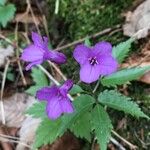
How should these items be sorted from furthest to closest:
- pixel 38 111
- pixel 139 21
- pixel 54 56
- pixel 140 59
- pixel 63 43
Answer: pixel 63 43
pixel 139 21
pixel 140 59
pixel 38 111
pixel 54 56

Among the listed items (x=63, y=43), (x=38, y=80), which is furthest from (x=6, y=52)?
(x=38, y=80)

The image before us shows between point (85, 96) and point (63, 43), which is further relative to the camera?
point (63, 43)

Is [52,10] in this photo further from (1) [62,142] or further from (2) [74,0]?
(1) [62,142]

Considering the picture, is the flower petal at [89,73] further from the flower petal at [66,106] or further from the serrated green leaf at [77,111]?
the serrated green leaf at [77,111]

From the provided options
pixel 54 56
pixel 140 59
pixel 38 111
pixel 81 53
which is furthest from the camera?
pixel 140 59

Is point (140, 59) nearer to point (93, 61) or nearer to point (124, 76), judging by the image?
point (124, 76)

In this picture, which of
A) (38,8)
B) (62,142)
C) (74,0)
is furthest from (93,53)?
(38,8)

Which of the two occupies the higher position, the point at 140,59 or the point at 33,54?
the point at 33,54

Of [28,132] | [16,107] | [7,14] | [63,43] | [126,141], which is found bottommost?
[126,141]
